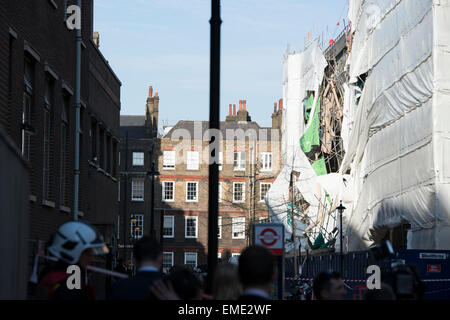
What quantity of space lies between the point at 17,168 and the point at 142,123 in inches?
3286

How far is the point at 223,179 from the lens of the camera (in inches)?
3228

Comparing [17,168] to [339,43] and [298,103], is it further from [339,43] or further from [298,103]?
[298,103]

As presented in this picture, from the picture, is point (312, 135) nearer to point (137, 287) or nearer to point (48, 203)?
point (48, 203)

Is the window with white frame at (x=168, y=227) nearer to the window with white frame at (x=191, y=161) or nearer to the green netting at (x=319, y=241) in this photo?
the window with white frame at (x=191, y=161)

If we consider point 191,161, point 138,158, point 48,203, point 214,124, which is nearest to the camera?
point 214,124

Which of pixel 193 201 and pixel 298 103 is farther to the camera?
pixel 193 201

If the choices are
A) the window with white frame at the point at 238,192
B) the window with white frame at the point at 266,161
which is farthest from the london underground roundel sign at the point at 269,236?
the window with white frame at the point at 266,161

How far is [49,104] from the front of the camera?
1994 centimetres

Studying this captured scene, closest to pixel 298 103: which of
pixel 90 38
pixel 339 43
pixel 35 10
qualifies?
pixel 339 43

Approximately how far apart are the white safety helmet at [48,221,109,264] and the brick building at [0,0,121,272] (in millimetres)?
8418

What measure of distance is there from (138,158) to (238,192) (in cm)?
1018

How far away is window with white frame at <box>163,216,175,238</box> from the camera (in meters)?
78.3

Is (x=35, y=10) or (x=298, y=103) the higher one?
(x=298, y=103)

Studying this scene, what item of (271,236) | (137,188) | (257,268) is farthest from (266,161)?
(257,268)
